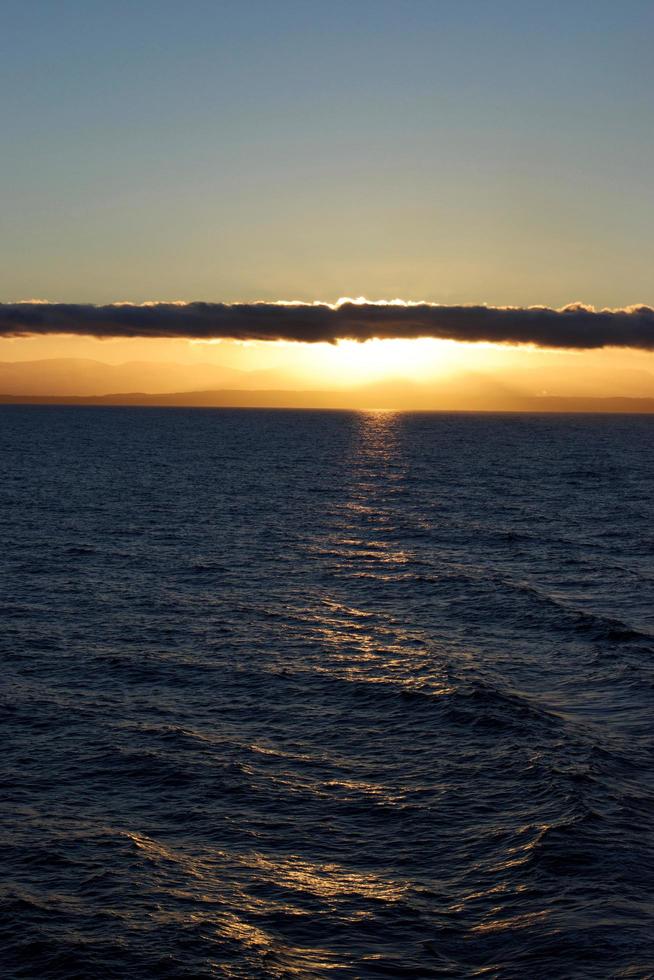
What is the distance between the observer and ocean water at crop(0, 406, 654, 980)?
20812mm

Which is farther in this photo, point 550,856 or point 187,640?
point 187,640

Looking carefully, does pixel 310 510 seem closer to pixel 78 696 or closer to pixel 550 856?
pixel 78 696

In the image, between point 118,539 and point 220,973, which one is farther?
point 118,539

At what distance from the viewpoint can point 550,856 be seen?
24.3m

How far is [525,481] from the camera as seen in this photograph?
136375 millimetres

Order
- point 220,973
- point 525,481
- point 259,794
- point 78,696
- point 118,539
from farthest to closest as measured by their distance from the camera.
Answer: point 525,481, point 118,539, point 78,696, point 259,794, point 220,973

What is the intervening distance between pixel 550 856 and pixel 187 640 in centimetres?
2433

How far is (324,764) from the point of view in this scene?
98.3 ft

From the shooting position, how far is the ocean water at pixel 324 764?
20.8m


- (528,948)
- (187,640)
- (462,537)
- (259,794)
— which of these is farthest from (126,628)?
(462,537)

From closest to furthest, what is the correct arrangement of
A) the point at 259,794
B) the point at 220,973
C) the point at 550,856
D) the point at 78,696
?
the point at 220,973
the point at 550,856
the point at 259,794
the point at 78,696

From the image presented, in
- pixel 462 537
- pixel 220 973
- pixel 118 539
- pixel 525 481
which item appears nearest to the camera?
pixel 220 973

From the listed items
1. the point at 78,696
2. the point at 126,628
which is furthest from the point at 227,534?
the point at 78,696

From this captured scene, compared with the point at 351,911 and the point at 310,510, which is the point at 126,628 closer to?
the point at 351,911
